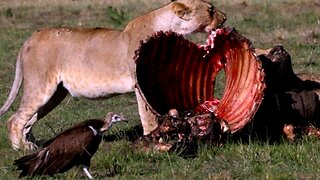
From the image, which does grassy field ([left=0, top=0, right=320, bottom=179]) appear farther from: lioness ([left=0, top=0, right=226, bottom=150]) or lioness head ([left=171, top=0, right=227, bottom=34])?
lioness head ([left=171, top=0, right=227, bottom=34])

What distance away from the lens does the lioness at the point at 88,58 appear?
8836 mm

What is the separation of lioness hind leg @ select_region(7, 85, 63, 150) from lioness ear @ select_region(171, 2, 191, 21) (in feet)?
4.43

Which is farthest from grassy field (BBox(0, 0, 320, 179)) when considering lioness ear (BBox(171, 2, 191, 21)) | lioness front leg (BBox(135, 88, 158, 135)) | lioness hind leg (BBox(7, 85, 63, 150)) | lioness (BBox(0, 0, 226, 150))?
lioness ear (BBox(171, 2, 191, 21))

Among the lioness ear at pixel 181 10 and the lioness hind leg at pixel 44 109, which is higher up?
the lioness ear at pixel 181 10

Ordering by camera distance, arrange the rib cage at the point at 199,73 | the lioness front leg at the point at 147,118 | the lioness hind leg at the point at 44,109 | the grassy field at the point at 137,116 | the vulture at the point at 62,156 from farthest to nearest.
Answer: the lioness hind leg at the point at 44,109, the lioness front leg at the point at 147,118, the rib cage at the point at 199,73, the grassy field at the point at 137,116, the vulture at the point at 62,156

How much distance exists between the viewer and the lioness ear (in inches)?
348

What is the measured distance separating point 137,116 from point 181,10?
2.12m

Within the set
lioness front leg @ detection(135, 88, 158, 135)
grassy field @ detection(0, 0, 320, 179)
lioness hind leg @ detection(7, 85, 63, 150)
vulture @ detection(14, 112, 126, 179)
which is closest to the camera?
vulture @ detection(14, 112, 126, 179)

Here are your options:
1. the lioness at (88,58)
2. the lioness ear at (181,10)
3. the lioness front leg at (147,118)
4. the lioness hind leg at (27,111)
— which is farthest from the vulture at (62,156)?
the lioness ear at (181,10)

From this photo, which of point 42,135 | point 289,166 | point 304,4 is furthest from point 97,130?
point 304,4

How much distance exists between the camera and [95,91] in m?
9.01

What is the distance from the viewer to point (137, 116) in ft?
34.9

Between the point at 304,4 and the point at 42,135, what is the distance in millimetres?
16405

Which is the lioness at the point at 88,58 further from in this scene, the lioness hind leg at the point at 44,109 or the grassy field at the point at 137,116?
the grassy field at the point at 137,116
